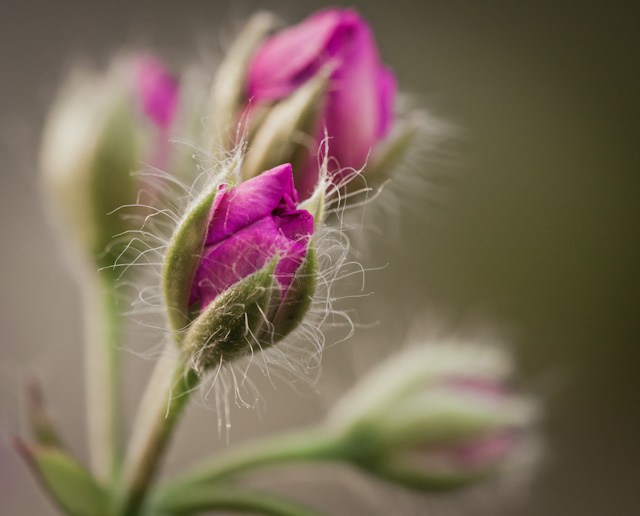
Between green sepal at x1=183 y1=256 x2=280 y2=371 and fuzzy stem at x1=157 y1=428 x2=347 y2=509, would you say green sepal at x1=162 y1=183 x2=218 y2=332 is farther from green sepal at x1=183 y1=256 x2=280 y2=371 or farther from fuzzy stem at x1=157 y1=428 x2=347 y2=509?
fuzzy stem at x1=157 y1=428 x2=347 y2=509

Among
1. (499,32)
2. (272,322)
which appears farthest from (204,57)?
(499,32)

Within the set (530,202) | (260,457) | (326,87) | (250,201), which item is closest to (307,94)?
(326,87)

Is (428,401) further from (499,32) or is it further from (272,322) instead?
(499,32)

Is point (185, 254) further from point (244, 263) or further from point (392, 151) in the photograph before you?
point (392, 151)

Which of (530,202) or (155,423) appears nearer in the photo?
(155,423)

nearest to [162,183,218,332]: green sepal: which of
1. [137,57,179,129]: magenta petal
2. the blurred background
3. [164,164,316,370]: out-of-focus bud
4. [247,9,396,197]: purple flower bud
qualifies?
[164,164,316,370]: out-of-focus bud

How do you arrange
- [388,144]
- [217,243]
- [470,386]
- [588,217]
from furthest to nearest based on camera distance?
[588,217], [470,386], [388,144], [217,243]
